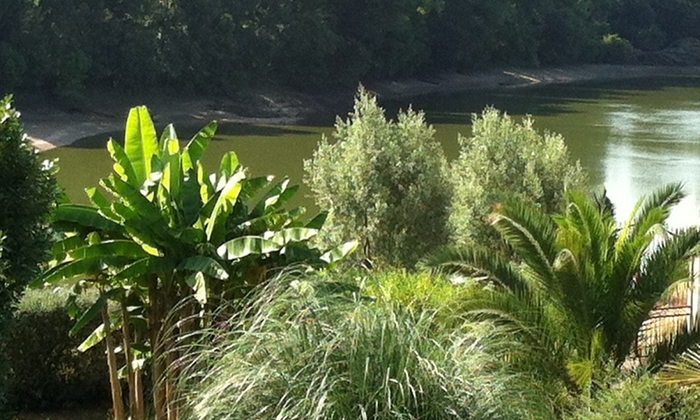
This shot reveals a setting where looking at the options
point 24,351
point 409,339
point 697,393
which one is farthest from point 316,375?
point 24,351

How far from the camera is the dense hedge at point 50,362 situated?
33.0 feet

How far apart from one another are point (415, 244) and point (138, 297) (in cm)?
541

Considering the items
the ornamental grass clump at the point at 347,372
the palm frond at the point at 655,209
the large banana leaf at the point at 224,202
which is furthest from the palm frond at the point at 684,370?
the large banana leaf at the point at 224,202

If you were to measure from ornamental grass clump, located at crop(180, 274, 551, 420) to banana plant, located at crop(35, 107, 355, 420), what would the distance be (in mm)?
2137

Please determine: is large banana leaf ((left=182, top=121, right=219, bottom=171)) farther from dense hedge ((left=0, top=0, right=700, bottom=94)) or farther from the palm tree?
dense hedge ((left=0, top=0, right=700, bottom=94))

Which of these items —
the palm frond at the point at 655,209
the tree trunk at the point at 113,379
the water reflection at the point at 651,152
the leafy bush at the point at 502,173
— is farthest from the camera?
the water reflection at the point at 651,152

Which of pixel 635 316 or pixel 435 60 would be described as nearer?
pixel 635 316

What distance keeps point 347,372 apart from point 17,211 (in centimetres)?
241

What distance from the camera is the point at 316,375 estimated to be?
520 cm

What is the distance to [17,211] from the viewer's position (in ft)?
20.6

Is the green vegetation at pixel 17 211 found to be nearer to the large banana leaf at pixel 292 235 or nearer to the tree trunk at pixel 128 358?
the large banana leaf at pixel 292 235

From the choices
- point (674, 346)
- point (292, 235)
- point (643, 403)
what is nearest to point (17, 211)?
point (292, 235)

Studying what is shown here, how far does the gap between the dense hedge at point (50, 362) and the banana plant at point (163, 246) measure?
120 cm

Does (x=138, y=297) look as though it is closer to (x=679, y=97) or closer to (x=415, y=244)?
(x=415, y=244)
